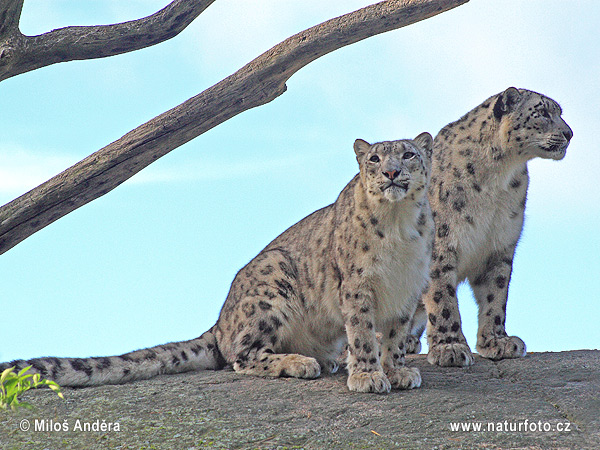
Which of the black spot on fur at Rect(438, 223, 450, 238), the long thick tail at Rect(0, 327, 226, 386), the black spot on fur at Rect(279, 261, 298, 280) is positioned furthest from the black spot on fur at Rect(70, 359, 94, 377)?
the black spot on fur at Rect(438, 223, 450, 238)

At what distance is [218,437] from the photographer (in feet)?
16.9

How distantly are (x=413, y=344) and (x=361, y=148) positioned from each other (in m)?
2.80

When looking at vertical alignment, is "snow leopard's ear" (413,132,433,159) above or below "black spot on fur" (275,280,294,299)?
above

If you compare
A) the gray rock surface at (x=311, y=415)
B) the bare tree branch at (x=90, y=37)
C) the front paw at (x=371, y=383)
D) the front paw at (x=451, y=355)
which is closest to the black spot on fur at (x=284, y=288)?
the gray rock surface at (x=311, y=415)

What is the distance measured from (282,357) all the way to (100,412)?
1.66 m

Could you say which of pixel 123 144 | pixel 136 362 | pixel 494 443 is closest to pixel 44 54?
pixel 123 144

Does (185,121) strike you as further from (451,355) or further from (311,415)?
(451,355)


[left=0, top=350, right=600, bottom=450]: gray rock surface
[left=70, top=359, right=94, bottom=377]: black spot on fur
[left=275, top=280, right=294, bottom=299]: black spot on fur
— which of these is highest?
[left=275, top=280, right=294, bottom=299]: black spot on fur

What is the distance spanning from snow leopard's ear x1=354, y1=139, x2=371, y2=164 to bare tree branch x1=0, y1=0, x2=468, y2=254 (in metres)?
1.70

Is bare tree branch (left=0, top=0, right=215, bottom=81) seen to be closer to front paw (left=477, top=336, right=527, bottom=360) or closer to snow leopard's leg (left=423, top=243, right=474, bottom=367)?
snow leopard's leg (left=423, top=243, right=474, bottom=367)

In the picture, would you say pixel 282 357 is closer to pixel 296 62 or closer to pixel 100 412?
pixel 100 412

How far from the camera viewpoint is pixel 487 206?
24.8ft

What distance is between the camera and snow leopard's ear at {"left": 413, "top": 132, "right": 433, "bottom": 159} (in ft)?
21.1

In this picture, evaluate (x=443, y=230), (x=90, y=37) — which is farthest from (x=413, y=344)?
(x=90, y=37)
